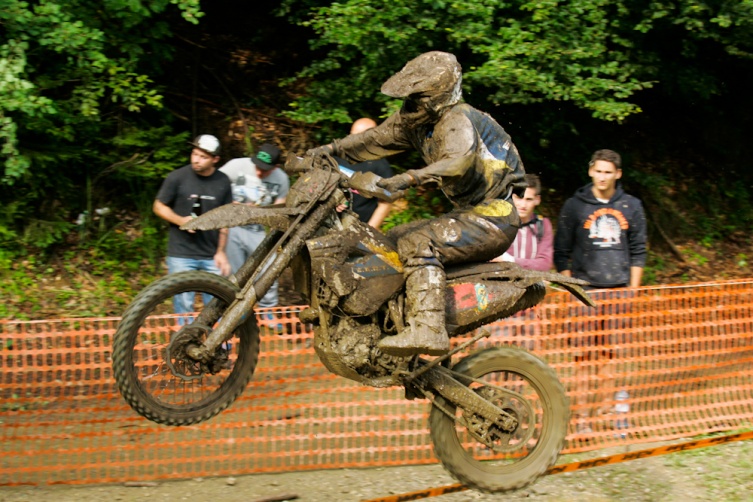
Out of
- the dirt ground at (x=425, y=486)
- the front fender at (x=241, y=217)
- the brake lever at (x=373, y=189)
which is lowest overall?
the dirt ground at (x=425, y=486)

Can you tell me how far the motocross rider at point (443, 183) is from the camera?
4867 millimetres

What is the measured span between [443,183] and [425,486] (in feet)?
8.54

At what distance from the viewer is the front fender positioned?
470cm

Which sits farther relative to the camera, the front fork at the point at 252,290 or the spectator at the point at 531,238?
the spectator at the point at 531,238

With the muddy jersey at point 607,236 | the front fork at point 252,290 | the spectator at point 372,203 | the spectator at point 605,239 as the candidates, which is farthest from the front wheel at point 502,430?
the spectator at point 372,203

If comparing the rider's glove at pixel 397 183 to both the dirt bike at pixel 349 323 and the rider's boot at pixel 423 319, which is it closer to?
the dirt bike at pixel 349 323

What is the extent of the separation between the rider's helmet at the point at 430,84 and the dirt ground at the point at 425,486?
279cm

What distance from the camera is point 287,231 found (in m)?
4.86

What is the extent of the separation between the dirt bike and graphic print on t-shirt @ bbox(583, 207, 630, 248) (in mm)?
2102

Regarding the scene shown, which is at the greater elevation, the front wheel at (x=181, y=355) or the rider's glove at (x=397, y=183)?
the rider's glove at (x=397, y=183)

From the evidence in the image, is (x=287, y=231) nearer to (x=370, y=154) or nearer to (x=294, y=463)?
(x=370, y=154)

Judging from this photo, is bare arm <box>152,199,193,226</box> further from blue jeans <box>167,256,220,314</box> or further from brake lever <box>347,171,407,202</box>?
brake lever <box>347,171,407,202</box>

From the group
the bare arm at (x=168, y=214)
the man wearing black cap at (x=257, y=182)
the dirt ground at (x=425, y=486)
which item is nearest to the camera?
the dirt ground at (x=425, y=486)

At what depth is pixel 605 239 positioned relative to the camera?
7.46 metres
